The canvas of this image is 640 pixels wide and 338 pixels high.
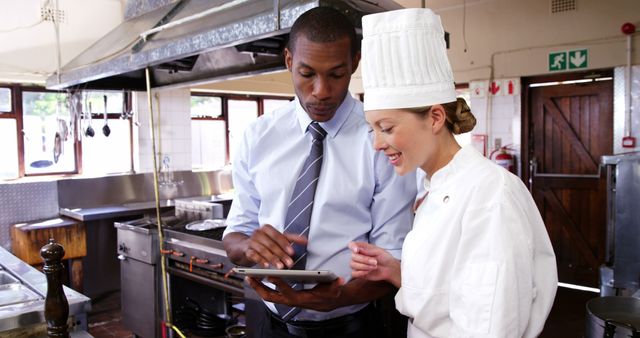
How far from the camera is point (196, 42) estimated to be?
2.21m

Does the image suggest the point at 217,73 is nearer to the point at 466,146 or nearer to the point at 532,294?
the point at 466,146

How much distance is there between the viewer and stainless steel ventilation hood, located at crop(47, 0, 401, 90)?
1859 mm

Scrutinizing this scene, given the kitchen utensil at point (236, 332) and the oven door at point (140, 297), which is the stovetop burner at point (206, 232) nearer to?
the oven door at point (140, 297)

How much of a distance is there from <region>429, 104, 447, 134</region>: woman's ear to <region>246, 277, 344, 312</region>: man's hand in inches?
→ 21.0

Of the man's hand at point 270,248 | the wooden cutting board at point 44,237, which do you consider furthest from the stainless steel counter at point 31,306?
the wooden cutting board at point 44,237

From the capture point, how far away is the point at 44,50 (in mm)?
5543

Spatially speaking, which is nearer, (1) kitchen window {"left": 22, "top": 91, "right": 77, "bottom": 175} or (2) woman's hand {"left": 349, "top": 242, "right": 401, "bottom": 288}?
(2) woman's hand {"left": 349, "top": 242, "right": 401, "bottom": 288}

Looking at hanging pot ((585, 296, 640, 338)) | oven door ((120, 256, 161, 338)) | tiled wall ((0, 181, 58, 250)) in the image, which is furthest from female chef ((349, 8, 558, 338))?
tiled wall ((0, 181, 58, 250))

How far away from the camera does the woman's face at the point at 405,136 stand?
118 centimetres

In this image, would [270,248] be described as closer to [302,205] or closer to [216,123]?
[302,205]

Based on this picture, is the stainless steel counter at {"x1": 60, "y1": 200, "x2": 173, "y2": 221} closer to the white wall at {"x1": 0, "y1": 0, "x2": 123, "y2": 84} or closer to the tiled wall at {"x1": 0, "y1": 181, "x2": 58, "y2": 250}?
the tiled wall at {"x1": 0, "y1": 181, "x2": 58, "y2": 250}

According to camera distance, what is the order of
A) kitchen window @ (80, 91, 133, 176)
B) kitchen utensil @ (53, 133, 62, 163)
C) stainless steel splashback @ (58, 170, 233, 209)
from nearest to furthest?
kitchen utensil @ (53, 133, 62, 163) < stainless steel splashback @ (58, 170, 233, 209) < kitchen window @ (80, 91, 133, 176)

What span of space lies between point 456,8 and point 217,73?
3.99 meters

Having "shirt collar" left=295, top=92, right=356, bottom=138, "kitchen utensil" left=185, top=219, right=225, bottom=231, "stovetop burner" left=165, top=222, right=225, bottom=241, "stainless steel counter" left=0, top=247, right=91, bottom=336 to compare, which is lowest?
"stainless steel counter" left=0, top=247, right=91, bottom=336
